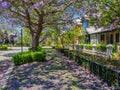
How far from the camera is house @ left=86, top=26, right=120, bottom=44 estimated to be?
109ft

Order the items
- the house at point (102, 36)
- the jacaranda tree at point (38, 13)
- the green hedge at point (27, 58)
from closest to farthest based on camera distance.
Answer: the jacaranda tree at point (38, 13), the green hedge at point (27, 58), the house at point (102, 36)

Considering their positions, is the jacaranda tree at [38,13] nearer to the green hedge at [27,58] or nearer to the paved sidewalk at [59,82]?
the green hedge at [27,58]

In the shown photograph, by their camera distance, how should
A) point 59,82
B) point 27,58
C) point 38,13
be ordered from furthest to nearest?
1. point 38,13
2. point 27,58
3. point 59,82

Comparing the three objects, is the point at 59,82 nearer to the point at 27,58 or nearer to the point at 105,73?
the point at 105,73

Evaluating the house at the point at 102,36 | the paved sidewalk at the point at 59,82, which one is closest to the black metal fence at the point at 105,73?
the paved sidewalk at the point at 59,82

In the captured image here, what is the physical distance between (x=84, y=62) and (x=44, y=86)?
4.42 meters

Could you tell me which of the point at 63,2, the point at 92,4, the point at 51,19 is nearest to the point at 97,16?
the point at 92,4

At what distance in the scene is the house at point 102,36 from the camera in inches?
1314

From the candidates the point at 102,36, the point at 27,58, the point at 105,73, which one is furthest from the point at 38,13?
the point at 102,36

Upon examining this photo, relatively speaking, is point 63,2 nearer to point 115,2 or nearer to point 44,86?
point 115,2

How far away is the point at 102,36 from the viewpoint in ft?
129

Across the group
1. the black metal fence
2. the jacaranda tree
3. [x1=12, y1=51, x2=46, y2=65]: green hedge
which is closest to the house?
the jacaranda tree

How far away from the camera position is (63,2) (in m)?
14.5

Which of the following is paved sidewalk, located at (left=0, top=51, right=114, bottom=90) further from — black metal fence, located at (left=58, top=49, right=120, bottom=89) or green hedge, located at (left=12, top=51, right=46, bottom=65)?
green hedge, located at (left=12, top=51, right=46, bottom=65)
